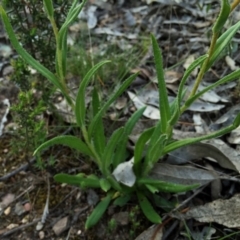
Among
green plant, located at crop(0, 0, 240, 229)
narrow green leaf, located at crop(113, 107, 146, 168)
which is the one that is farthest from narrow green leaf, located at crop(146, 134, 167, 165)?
narrow green leaf, located at crop(113, 107, 146, 168)

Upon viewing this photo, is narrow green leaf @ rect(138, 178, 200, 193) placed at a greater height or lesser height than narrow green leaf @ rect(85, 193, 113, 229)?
greater

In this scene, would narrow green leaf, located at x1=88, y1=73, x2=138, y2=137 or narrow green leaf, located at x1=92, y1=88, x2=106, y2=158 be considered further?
narrow green leaf, located at x1=92, y1=88, x2=106, y2=158

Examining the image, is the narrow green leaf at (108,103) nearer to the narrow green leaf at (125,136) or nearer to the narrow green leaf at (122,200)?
the narrow green leaf at (125,136)

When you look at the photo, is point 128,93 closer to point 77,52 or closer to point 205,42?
point 77,52

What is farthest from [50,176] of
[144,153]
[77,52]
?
[77,52]

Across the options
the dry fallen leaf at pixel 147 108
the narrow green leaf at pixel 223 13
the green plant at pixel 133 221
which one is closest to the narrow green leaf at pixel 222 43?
the narrow green leaf at pixel 223 13

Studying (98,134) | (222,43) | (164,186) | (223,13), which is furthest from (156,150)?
(223,13)

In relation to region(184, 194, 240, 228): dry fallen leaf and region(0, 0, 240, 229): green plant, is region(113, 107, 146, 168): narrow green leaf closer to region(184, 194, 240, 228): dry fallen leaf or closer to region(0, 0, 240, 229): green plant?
region(0, 0, 240, 229): green plant

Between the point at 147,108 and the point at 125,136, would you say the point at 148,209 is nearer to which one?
the point at 125,136
